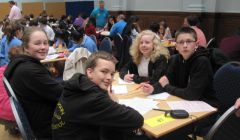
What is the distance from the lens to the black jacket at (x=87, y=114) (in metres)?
1.48

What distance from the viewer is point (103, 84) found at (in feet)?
5.56

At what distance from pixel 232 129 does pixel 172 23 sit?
22.9 ft

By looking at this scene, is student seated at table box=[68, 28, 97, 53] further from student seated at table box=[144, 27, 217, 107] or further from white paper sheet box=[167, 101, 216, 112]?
white paper sheet box=[167, 101, 216, 112]

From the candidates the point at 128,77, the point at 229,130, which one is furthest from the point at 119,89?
the point at 229,130

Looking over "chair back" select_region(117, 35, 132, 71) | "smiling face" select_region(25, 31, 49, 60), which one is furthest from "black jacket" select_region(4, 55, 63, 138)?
"chair back" select_region(117, 35, 132, 71)

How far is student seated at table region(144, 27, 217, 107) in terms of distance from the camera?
226cm

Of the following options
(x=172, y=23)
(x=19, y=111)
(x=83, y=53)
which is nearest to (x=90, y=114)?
(x=19, y=111)

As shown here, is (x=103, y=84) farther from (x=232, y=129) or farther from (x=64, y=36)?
(x=64, y=36)

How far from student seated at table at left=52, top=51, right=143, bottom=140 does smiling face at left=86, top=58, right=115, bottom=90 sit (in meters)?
0.06

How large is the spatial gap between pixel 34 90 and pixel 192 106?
Result: 1.23m

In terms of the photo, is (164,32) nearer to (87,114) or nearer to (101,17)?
(101,17)

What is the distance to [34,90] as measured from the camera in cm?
204

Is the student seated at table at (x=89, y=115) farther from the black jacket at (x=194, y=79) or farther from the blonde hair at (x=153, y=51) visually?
the blonde hair at (x=153, y=51)

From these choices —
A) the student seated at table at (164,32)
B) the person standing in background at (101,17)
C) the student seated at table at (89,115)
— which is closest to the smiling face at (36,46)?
the student seated at table at (89,115)
